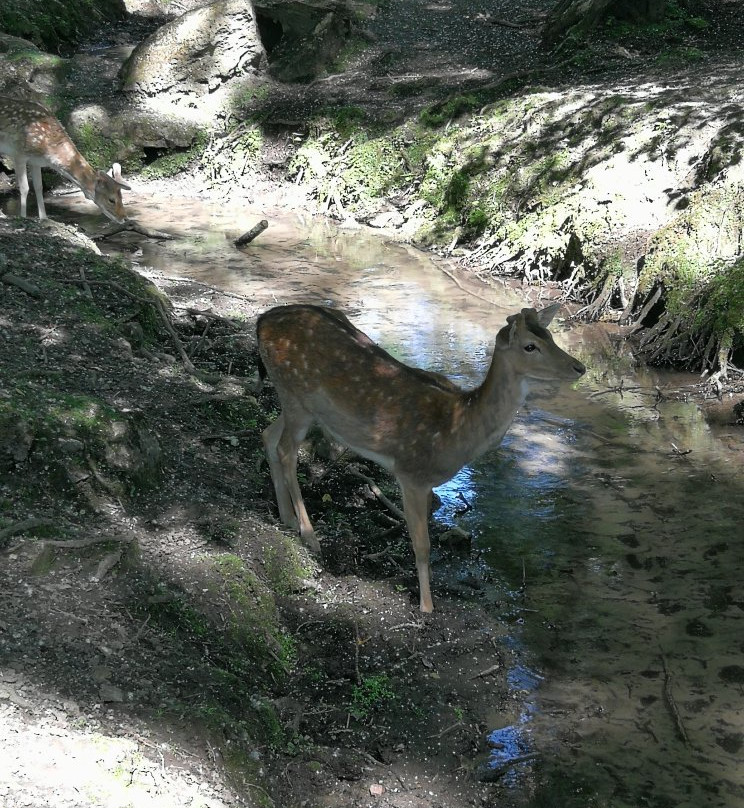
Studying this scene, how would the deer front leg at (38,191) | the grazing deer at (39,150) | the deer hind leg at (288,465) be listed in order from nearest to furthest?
the deer hind leg at (288,465), the deer front leg at (38,191), the grazing deer at (39,150)

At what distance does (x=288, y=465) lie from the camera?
21.8 feet

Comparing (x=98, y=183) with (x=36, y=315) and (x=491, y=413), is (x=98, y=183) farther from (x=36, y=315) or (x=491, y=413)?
(x=491, y=413)

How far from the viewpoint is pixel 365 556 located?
21.6 feet

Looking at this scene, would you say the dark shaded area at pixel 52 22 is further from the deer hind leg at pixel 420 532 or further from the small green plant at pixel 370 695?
the small green plant at pixel 370 695

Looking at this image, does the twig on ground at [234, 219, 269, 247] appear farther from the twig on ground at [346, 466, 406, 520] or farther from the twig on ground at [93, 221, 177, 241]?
the twig on ground at [346, 466, 406, 520]

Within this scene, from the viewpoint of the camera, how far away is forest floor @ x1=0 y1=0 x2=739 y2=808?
159 inches

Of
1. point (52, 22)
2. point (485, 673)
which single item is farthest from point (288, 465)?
point (52, 22)

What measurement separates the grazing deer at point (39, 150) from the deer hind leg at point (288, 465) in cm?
582

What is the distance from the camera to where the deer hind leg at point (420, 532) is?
6.11 metres

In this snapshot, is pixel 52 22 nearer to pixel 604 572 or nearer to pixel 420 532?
pixel 420 532

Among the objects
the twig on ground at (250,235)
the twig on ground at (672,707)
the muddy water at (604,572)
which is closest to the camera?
the muddy water at (604,572)

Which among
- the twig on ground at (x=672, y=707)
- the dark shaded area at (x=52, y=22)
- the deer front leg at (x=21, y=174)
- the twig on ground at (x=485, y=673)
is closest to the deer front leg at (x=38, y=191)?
the deer front leg at (x=21, y=174)

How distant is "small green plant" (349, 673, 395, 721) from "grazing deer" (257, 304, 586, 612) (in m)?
0.78

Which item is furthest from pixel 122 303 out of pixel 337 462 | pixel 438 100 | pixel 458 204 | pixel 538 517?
pixel 438 100
